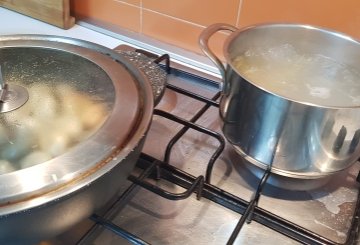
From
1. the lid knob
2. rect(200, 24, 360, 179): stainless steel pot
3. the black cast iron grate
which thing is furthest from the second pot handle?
the lid knob

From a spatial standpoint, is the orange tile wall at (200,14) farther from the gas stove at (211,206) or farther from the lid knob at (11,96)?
the lid knob at (11,96)

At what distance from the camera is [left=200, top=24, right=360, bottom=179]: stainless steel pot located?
47 centimetres

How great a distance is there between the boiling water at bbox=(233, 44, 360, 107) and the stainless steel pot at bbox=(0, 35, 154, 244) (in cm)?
19

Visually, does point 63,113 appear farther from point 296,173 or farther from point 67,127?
point 296,173

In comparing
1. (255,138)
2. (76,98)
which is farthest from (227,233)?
(76,98)

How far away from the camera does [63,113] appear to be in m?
0.46

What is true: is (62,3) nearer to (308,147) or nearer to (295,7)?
(295,7)

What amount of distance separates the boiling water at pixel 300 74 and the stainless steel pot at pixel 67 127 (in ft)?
0.64

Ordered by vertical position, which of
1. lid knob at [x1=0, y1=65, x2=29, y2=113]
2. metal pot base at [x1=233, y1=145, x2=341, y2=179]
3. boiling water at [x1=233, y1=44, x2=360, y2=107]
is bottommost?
metal pot base at [x1=233, y1=145, x2=341, y2=179]

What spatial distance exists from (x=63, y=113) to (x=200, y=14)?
457mm

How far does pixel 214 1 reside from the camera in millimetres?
800

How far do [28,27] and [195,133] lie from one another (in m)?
0.53

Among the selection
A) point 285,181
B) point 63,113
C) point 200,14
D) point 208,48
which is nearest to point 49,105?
point 63,113

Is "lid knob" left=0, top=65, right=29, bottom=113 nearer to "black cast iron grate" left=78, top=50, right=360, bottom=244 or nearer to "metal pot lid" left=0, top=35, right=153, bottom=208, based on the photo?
"metal pot lid" left=0, top=35, right=153, bottom=208
